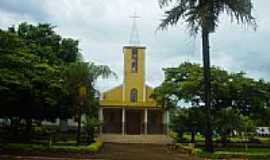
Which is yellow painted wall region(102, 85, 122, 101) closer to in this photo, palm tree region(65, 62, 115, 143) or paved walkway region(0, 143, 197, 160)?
palm tree region(65, 62, 115, 143)

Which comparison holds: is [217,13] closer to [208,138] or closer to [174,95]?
[208,138]

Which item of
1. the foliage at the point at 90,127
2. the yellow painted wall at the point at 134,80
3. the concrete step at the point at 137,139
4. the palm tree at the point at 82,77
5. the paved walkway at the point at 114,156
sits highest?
the yellow painted wall at the point at 134,80

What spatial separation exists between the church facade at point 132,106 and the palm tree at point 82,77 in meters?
14.5

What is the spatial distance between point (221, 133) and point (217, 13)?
10675 mm

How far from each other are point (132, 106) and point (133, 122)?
11.6 ft

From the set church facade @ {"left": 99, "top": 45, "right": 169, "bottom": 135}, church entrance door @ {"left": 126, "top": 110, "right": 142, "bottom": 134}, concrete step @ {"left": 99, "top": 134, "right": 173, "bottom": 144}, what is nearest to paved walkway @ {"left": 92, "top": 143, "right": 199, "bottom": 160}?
concrete step @ {"left": 99, "top": 134, "right": 173, "bottom": 144}

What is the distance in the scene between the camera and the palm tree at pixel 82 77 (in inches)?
1308

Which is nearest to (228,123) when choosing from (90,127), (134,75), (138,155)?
(138,155)

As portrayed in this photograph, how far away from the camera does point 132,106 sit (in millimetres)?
48812

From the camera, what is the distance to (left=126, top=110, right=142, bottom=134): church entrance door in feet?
169

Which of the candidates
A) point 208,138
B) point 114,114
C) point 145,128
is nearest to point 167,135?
point 145,128

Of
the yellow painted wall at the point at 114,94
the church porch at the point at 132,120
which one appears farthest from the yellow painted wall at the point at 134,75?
the church porch at the point at 132,120

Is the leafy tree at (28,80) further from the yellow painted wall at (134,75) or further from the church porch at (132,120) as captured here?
the church porch at (132,120)

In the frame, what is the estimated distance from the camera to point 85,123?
1425 inches
